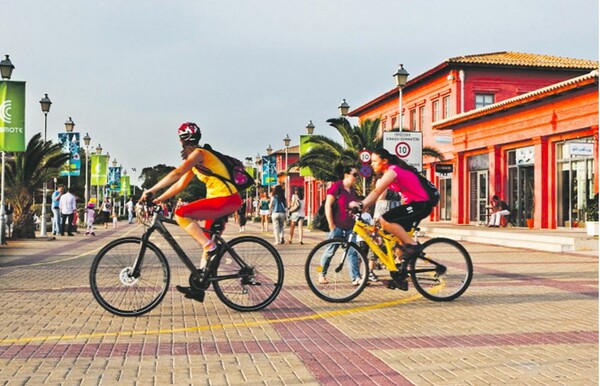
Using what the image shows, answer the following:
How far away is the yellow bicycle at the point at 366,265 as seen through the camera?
8555 mm

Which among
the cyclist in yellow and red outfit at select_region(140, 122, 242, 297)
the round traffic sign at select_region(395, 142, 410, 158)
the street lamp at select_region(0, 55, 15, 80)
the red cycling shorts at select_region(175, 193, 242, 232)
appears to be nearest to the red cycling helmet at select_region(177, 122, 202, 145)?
the cyclist in yellow and red outfit at select_region(140, 122, 242, 297)

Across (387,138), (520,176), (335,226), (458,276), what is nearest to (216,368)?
(458,276)

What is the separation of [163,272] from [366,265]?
2.35m

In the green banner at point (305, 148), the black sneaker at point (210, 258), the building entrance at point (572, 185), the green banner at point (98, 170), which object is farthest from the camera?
the green banner at point (98, 170)

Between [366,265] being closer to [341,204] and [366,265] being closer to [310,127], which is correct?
[341,204]

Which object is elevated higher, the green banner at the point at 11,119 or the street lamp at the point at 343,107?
the street lamp at the point at 343,107

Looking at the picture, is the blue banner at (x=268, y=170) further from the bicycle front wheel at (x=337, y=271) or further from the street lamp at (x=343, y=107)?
the bicycle front wheel at (x=337, y=271)

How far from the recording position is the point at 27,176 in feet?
81.3

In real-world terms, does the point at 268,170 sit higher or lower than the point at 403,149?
higher

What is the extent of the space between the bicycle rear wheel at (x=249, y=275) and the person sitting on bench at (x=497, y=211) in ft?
82.9

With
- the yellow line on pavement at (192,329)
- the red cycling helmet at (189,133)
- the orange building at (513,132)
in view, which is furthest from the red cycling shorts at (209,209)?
the orange building at (513,132)

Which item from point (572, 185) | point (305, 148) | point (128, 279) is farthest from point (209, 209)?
point (305, 148)

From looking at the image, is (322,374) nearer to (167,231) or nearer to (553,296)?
(167,231)

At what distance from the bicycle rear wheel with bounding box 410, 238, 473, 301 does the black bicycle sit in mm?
1784
